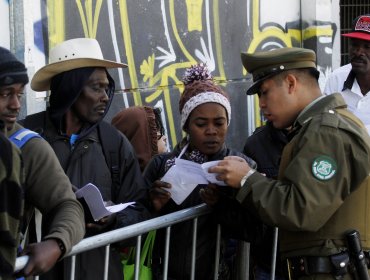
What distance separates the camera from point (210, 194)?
369 cm

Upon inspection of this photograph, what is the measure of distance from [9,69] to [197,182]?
1182 millimetres

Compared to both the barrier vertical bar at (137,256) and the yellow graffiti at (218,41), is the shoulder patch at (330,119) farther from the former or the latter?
the yellow graffiti at (218,41)

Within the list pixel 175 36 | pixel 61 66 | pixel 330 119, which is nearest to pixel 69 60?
pixel 61 66

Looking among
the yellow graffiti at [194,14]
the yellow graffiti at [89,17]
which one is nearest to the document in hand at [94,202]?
the yellow graffiti at [89,17]

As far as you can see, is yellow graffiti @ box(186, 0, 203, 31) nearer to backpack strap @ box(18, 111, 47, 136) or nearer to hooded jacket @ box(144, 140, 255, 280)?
hooded jacket @ box(144, 140, 255, 280)

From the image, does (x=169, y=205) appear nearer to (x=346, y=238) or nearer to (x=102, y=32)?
(x=346, y=238)

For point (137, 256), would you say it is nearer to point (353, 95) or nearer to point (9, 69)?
point (9, 69)

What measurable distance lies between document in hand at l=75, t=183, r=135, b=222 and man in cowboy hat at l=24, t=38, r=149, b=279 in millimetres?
165

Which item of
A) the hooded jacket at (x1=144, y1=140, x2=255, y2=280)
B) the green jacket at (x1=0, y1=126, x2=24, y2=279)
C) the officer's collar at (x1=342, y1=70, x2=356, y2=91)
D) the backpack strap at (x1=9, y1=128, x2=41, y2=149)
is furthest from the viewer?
the officer's collar at (x1=342, y1=70, x2=356, y2=91)

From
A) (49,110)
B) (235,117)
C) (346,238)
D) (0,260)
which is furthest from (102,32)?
(0,260)

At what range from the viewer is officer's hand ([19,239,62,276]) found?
2.60 m

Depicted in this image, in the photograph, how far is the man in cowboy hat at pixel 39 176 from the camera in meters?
2.74

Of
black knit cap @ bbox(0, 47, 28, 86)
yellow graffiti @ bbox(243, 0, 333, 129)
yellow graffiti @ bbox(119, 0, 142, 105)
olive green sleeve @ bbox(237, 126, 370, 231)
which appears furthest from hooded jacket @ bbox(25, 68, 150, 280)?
yellow graffiti @ bbox(243, 0, 333, 129)

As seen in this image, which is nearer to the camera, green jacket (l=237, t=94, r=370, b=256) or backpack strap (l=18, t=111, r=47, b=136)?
green jacket (l=237, t=94, r=370, b=256)
